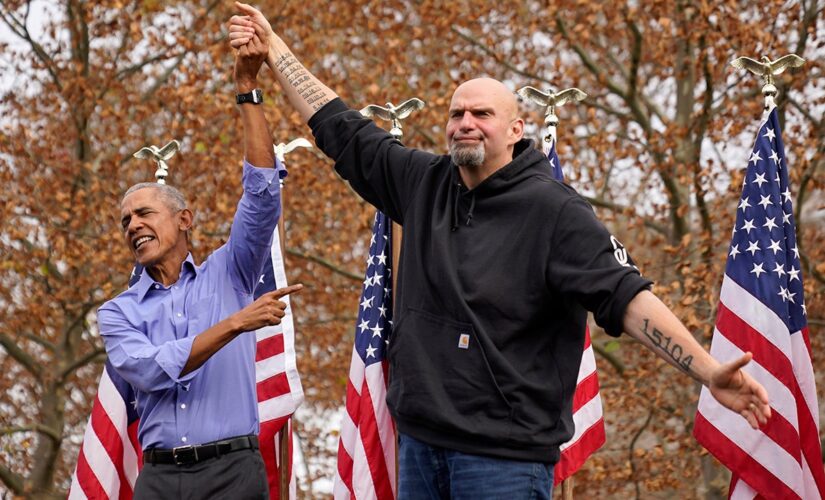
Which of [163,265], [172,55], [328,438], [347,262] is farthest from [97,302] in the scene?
[163,265]

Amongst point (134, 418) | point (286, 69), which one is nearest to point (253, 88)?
point (286, 69)

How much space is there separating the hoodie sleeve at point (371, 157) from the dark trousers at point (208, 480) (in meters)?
1.13

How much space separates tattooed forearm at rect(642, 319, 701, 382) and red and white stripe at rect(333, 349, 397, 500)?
295cm

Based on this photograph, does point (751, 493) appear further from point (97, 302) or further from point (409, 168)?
point (97, 302)

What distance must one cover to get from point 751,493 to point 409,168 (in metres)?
2.74

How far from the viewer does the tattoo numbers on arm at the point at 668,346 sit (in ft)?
13.3

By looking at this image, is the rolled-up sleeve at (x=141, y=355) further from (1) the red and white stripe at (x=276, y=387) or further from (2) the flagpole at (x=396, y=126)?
(2) the flagpole at (x=396, y=126)

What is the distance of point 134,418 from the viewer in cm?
729

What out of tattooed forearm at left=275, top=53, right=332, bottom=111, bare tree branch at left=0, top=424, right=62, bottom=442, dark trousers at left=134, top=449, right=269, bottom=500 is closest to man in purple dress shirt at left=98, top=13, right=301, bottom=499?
dark trousers at left=134, top=449, right=269, bottom=500

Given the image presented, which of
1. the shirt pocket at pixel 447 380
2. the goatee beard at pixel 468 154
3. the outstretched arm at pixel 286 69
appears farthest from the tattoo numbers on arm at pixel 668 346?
the outstretched arm at pixel 286 69

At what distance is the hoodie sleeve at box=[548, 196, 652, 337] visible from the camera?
4125mm

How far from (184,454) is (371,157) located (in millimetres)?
1350

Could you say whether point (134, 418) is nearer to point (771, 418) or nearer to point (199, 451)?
point (199, 451)

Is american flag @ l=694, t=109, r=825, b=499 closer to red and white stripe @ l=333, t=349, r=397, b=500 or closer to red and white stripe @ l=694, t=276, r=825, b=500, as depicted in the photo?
red and white stripe @ l=694, t=276, r=825, b=500
